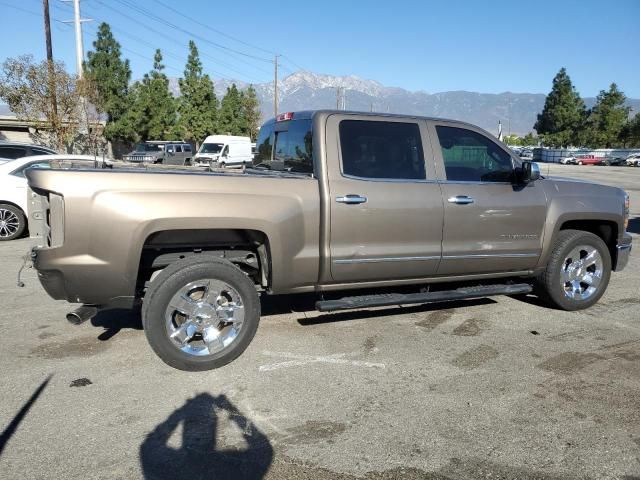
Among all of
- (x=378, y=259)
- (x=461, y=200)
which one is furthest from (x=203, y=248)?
(x=461, y=200)

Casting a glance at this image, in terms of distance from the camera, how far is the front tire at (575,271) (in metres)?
5.36

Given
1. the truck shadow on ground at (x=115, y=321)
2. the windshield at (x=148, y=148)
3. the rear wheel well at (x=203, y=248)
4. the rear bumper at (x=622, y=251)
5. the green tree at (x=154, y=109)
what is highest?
the green tree at (x=154, y=109)

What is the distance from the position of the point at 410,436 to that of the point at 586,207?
3.46 metres

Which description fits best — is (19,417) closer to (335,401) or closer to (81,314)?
(81,314)

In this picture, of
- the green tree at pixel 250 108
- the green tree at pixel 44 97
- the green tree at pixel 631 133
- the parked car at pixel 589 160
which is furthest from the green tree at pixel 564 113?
the green tree at pixel 44 97

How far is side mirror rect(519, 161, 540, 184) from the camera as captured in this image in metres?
4.86

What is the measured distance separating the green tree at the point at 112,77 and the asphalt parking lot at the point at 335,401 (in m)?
38.1

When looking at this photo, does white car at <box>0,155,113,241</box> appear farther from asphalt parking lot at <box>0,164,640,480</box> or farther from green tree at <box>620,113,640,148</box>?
green tree at <box>620,113,640,148</box>

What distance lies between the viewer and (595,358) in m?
4.31

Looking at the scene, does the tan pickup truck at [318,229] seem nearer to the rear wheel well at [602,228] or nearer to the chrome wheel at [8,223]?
the rear wheel well at [602,228]

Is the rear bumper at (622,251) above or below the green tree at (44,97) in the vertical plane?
below

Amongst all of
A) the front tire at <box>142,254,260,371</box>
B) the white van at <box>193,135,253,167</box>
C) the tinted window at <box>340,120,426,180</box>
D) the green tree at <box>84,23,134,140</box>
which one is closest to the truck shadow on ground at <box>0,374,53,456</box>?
the front tire at <box>142,254,260,371</box>

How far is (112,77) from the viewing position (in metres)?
39.3

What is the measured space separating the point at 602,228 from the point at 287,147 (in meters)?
3.58
